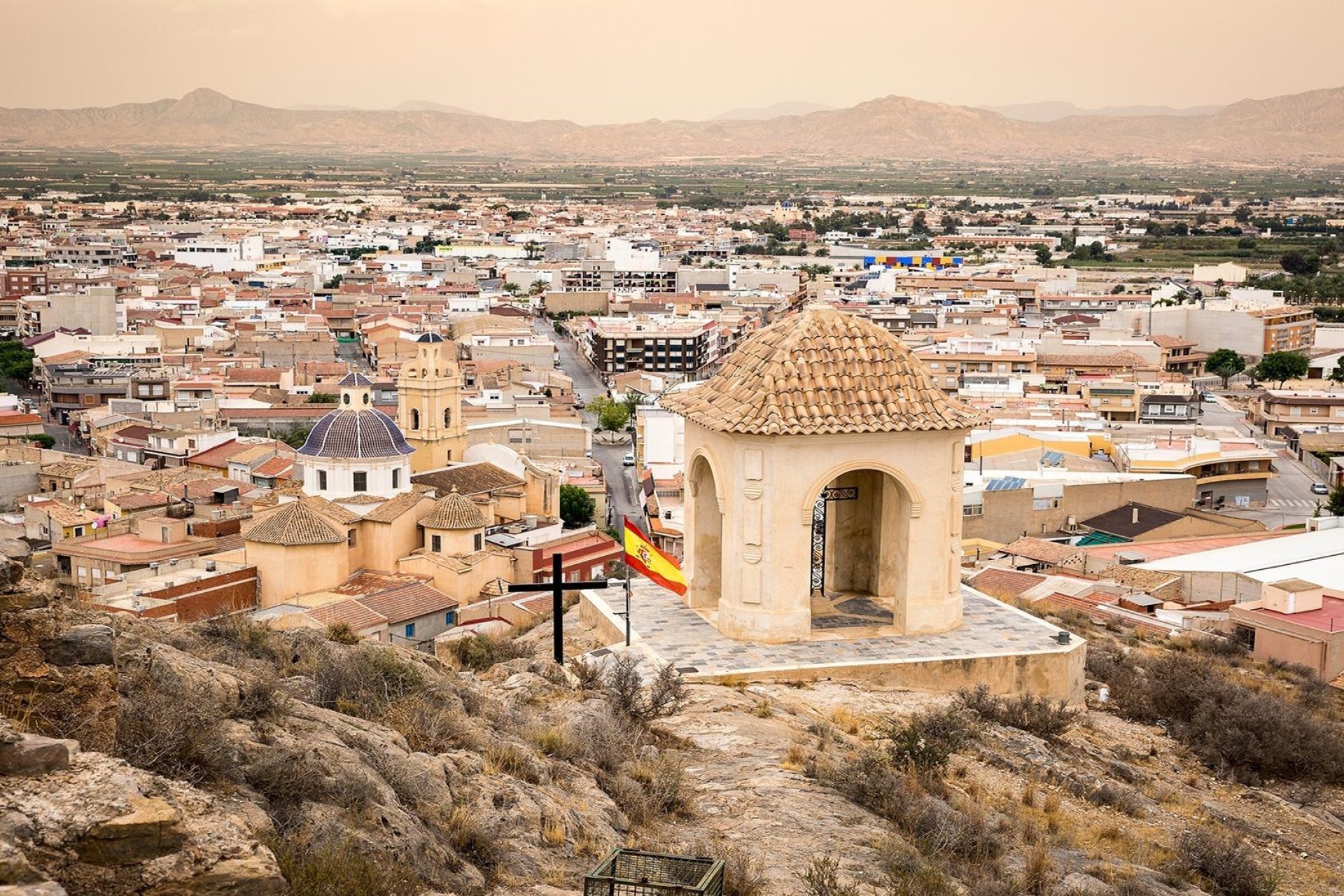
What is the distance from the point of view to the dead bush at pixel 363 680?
8766 mm

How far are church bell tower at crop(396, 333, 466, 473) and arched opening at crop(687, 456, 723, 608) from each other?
24.0m

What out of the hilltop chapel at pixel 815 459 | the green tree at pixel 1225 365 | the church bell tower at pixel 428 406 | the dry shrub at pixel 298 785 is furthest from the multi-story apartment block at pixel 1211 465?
the dry shrub at pixel 298 785

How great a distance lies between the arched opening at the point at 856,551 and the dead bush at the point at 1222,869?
472 cm

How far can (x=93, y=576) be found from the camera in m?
31.5

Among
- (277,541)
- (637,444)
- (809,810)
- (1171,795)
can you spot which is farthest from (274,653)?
(637,444)

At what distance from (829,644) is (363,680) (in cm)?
484

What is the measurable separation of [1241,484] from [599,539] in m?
19.3

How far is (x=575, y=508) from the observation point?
131 ft

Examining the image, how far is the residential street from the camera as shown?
145 ft

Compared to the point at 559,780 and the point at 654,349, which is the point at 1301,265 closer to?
the point at 654,349

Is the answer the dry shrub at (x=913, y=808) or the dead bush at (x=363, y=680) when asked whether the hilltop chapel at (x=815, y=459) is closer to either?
the dry shrub at (x=913, y=808)

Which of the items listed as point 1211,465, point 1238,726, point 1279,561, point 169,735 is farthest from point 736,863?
point 1211,465

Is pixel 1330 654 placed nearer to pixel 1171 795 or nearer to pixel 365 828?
pixel 1171 795

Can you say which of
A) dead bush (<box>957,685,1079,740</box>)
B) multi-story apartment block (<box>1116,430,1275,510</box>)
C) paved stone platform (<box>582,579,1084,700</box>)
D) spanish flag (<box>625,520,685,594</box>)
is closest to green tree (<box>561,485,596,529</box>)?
multi-story apartment block (<box>1116,430,1275,510</box>)
